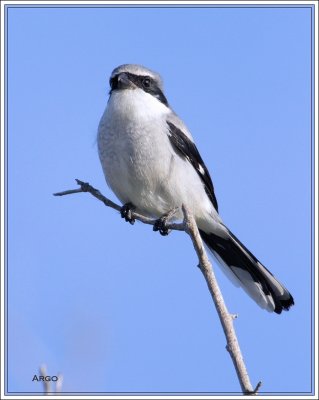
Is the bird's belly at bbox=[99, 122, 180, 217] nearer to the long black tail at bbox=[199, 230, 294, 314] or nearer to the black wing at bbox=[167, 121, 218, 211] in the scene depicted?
the black wing at bbox=[167, 121, 218, 211]

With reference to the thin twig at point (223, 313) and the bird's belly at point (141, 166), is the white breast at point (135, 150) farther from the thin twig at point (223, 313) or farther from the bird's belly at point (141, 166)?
the thin twig at point (223, 313)

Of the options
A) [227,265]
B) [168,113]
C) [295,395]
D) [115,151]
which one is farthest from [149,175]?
[295,395]

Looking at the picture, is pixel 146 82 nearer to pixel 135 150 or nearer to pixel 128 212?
pixel 135 150

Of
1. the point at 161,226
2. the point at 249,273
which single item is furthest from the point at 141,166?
the point at 249,273

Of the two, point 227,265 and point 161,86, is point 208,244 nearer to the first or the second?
point 227,265

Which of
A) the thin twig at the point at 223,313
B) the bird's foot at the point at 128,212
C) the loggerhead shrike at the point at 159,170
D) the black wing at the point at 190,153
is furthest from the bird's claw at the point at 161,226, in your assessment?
the thin twig at the point at 223,313

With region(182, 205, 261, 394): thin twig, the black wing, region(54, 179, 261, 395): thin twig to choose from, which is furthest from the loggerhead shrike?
region(182, 205, 261, 394): thin twig

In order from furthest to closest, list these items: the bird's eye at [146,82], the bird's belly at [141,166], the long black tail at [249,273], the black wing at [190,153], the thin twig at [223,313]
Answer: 1. the bird's eye at [146,82]
2. the black wing at [190,153]
3. the bird's belly at [141,166]
4. the long black tail at [249,273]
5. the thin twig at [223,313]
